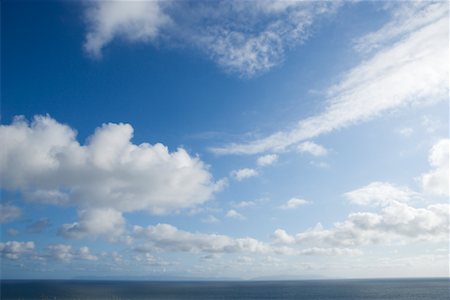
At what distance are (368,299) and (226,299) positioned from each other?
202 ft

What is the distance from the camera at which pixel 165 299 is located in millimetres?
161250

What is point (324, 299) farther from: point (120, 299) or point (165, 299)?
point (120, 299)

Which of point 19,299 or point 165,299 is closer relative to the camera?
point 19,299

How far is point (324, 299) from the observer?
161000mm

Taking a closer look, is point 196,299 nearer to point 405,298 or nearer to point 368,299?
point 368,299

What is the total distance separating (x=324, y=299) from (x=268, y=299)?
24.7 metres

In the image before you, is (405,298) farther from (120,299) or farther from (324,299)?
(120,299)

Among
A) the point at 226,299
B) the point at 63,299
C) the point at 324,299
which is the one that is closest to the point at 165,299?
the point at 226,299

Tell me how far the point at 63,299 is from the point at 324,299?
11281 cm

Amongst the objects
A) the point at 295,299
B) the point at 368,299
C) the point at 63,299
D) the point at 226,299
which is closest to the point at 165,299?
the point at 226,299

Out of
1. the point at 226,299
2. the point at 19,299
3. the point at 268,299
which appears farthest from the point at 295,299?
the point at 19,299

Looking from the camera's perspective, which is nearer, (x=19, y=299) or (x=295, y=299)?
(x=19, y=299)

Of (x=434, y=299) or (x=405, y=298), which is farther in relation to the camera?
(x=405, y=298)

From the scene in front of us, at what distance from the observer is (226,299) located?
163875 millimetres
